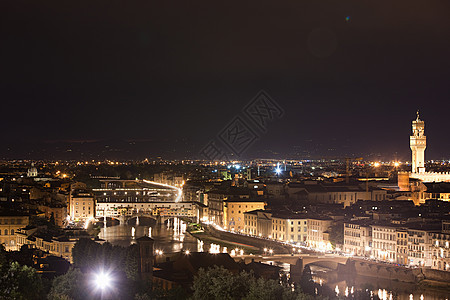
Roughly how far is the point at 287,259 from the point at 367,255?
3107 millimetres

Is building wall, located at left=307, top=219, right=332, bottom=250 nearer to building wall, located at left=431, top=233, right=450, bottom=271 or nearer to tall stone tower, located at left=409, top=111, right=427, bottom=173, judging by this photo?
building wall, located at left=431, top=233, right=450, bottom=271

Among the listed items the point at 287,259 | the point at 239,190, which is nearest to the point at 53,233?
the point at 287,259

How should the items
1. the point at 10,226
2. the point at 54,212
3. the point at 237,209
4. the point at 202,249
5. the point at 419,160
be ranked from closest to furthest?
the point at 10,226 → the point at 202,249 → the point at 54,212 → the point at 237,209 → the point at 419,160

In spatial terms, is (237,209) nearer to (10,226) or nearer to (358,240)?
(358,240)

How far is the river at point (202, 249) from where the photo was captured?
23.1m

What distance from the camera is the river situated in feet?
75.9

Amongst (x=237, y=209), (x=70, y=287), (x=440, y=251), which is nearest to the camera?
(x=70, y=287)

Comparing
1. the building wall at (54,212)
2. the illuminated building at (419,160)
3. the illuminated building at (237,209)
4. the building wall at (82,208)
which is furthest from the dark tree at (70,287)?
the illuminated building at (419,160)

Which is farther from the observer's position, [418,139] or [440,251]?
[418,139]

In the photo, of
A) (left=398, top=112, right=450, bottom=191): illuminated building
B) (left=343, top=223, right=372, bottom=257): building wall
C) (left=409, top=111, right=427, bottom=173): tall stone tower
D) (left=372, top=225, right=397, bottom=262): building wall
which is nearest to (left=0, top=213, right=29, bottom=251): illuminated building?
(left=343, top=223, right=372, bottom=257): building wall

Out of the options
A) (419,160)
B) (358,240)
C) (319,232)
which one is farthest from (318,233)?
(419,160)

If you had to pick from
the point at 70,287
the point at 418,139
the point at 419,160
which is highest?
the point at 418,139

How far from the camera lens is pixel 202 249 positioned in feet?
103

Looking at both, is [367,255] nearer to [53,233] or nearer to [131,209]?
[53,233]
